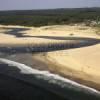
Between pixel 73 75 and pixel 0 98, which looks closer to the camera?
pixel 0 98

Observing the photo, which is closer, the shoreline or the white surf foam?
the shoreline

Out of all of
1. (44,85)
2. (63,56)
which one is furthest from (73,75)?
(63,56)

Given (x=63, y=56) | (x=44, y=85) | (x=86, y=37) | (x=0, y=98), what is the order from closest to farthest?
1. (x=0, y=98)
2. (x=44, y=85)
3. (x=63, y=56)
4. (x=86, y=37)

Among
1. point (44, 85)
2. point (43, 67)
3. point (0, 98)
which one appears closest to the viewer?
point (0, 98)

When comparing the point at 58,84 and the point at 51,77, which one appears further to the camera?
the point at 51,77

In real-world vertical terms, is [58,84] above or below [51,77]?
above

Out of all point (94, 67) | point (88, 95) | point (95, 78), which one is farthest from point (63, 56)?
point (88, 95)

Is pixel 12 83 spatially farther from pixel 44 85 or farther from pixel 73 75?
pixel 73 75

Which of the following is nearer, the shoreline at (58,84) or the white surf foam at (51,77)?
the shoreline at (58,84)

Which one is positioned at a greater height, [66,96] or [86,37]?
[66,96]
